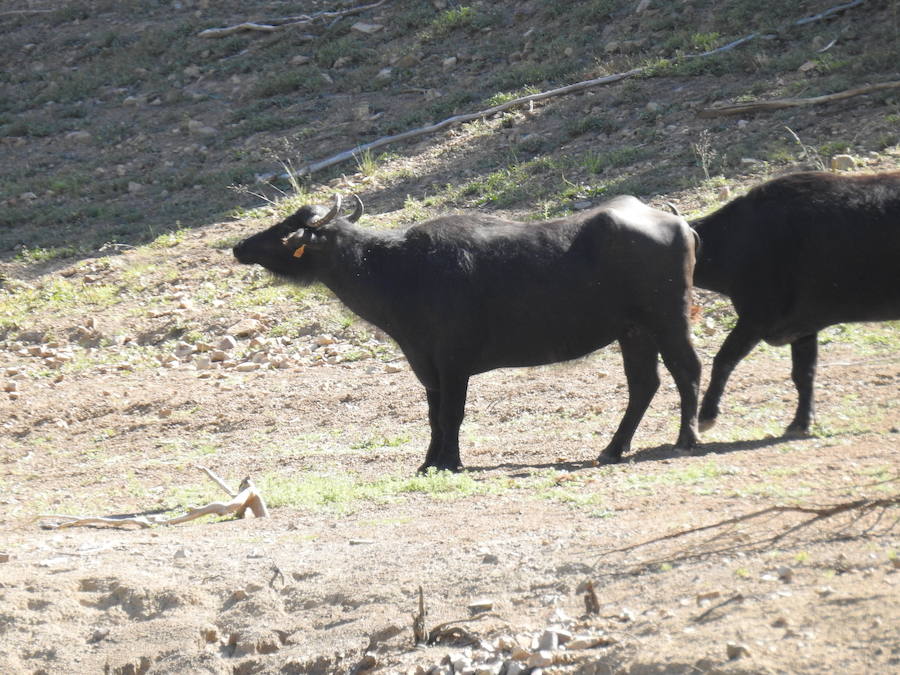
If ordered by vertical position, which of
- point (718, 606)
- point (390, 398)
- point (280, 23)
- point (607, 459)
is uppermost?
point (280, 23)

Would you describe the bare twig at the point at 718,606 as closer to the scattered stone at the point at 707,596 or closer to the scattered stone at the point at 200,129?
the scattered stone at the point at 707,596

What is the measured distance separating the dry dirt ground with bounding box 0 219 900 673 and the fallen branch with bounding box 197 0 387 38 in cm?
1173

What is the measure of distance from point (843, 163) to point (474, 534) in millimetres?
7482

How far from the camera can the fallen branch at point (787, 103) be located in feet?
45.0

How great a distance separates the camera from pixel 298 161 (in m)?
16.5

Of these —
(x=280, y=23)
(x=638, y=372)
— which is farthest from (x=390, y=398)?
(x=280, y=23)

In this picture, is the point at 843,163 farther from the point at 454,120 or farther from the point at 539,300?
the point at 454,120

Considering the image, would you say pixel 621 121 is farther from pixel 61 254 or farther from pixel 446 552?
pixel 446 552

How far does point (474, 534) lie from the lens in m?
5.98

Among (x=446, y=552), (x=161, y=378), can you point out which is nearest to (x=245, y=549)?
(x=446, y=552)

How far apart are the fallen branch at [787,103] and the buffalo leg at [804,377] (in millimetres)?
6413

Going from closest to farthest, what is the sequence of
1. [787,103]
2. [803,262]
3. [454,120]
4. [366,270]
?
[803,262] < [366,270] < [787,103] < [454,120]

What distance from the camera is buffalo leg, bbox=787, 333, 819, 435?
7957 millimetres

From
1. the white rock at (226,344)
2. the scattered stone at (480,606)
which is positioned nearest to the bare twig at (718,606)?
the scattered stone at (480,606)
